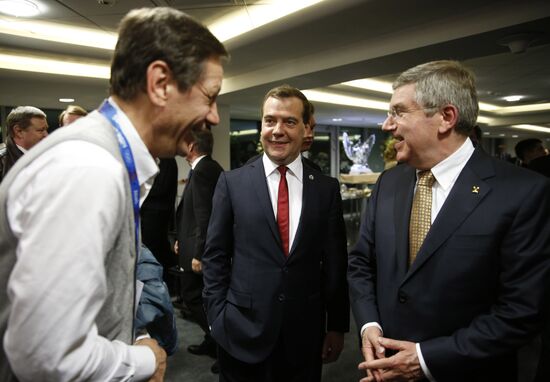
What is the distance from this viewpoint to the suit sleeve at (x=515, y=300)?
1.05 metres

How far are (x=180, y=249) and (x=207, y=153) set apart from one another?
866 mm

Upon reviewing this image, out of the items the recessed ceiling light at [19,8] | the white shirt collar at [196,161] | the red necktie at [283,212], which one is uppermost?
the recessed ceiling light at [19,8]

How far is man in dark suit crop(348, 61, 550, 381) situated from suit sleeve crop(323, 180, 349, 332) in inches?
9.1

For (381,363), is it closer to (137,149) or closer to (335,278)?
(335,278)

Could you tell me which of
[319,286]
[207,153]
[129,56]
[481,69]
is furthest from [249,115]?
[129,56]

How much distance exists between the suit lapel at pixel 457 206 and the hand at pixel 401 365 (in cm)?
22

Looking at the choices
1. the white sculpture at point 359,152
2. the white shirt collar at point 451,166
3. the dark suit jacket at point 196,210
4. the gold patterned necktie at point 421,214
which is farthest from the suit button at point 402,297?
the white sculpture at point 359,152

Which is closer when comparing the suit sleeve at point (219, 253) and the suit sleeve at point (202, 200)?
the suit sleeve at point (219, 253)

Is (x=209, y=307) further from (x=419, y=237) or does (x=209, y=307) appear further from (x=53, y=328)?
(x=53, y=328)

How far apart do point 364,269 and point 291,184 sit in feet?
1.60

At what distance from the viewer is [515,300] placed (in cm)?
105

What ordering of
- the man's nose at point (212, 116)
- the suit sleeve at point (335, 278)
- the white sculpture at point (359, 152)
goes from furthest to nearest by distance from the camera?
Result: the white sculpture at point (359, 152) → the suit sleeve at point (335, 278) → the man's nose at point (212, 116)

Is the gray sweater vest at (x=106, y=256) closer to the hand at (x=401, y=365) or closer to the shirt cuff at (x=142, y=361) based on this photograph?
the shirt cuff at (x=142, y=361)

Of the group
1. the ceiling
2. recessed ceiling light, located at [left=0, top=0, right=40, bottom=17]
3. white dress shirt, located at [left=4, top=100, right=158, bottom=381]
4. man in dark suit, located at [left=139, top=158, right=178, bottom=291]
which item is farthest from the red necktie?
recessed ceiling light, located at [left=0, top=0, right=40, bottom=17]
